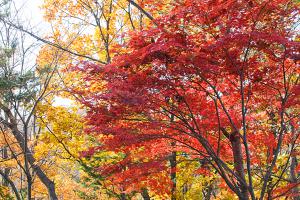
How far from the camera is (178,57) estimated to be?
169 inches

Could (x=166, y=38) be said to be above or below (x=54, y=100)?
below

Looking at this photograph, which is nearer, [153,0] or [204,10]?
[204,10]

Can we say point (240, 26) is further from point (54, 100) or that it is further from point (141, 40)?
point (54, 100)

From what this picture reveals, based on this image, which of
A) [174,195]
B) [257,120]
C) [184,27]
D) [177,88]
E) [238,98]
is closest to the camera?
[184,27]

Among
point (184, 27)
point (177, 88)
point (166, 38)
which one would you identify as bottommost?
point (177, 88)

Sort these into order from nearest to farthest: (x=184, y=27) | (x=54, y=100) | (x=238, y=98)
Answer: (x=184, y=27) → (x=238, y=98) → (x=54, y=100)

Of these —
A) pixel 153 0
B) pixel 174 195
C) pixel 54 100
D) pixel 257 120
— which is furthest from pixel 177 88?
pixel 54 100

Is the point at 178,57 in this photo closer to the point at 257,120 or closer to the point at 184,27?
the point at 184,27

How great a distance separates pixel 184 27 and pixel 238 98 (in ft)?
6.19

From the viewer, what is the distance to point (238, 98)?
5.65 meters

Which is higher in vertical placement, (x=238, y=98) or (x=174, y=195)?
(x=238, y=98)

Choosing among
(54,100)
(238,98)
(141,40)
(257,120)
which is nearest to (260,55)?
(238,98)

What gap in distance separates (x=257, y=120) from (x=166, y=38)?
3.99 metres

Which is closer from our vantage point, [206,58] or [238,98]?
[206,58]
